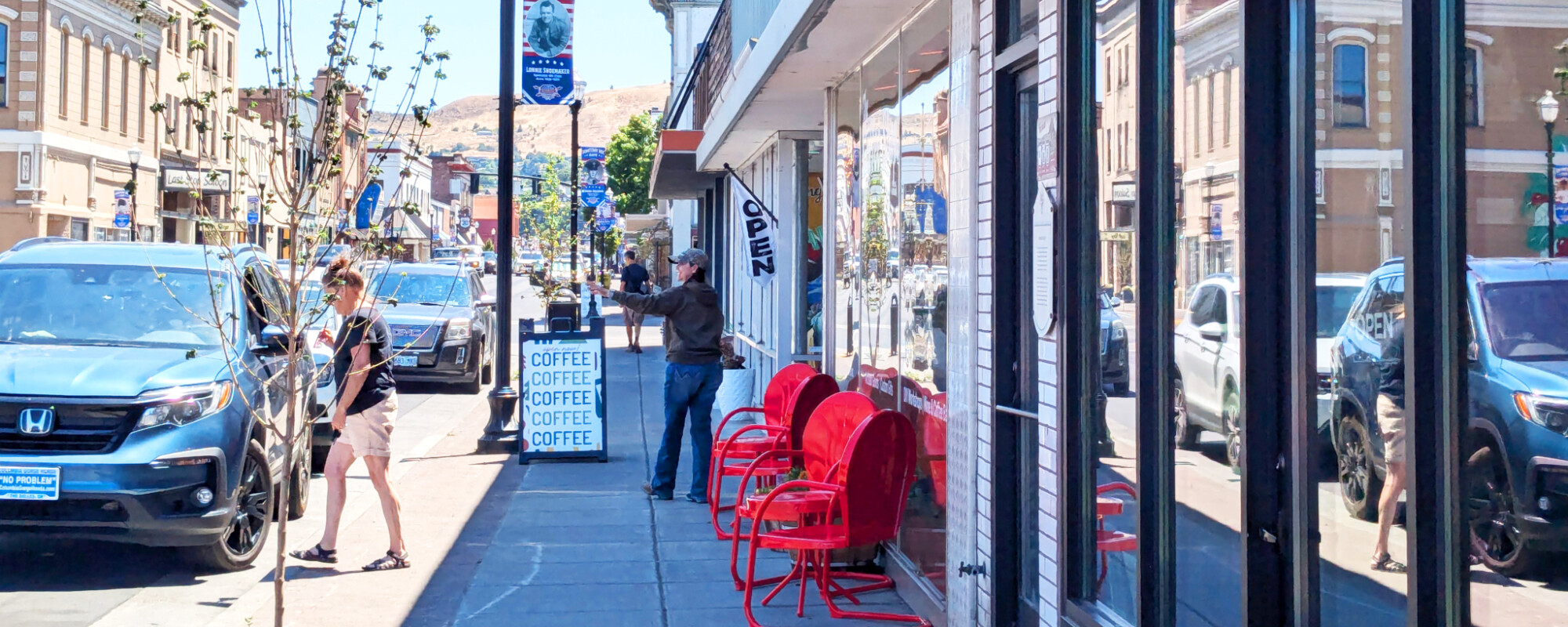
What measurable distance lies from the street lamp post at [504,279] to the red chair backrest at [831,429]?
574 cm

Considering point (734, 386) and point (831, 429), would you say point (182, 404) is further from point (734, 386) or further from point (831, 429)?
point (734, 386)

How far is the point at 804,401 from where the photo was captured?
7.83 m

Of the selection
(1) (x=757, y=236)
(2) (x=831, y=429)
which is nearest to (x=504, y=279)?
(1) (x=757, y=236)

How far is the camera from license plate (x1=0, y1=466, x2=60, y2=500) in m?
6.50

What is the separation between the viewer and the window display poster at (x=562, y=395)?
11.3m

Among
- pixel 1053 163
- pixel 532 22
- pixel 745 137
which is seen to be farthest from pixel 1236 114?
pixel 532 22

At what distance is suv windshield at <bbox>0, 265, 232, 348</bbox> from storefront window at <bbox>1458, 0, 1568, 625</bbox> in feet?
21.8

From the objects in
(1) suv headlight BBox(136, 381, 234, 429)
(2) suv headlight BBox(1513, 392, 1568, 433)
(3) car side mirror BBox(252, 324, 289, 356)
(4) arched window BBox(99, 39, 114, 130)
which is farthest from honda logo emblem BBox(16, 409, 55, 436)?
(4) arched window BBox(99, 39, 114, 130)

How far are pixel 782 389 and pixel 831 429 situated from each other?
2124mm

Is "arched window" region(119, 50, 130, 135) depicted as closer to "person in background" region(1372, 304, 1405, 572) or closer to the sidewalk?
the sidewalk

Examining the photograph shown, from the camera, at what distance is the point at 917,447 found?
6973mm

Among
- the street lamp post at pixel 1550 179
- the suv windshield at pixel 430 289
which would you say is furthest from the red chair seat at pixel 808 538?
the suv windshield at pixel 430 289

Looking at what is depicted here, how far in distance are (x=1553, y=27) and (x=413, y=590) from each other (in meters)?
5.99

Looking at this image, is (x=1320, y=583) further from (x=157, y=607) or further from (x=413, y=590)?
(x=157, y=607)
